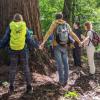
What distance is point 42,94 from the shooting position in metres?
8.41

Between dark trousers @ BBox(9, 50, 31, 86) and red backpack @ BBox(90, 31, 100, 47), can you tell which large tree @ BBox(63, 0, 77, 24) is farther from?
dark trousers @ BBox(9, 50, 31, 86)

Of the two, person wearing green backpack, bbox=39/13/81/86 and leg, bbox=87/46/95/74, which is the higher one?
person wearing green backpack, bbox=39/13/81/86

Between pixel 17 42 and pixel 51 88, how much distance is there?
1557 mm

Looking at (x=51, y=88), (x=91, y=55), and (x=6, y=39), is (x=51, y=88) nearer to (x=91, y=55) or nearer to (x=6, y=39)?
(x=6, y=39)

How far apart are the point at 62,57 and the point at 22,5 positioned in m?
1.81

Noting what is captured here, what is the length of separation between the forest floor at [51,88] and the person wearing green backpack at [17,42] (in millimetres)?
271

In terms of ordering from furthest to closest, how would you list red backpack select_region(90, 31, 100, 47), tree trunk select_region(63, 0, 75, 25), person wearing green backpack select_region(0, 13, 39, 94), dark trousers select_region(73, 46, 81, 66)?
tree trunk select_region(63, 0, 75, 25) → dark trousers select_region(73, 46, 81, 66) → red backpack select_region(90, 31, 100, 47) → person wearing green backpack select_region(0, 13, 39, 94)

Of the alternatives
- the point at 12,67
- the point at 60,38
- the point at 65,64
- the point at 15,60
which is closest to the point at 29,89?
the point at 12,67

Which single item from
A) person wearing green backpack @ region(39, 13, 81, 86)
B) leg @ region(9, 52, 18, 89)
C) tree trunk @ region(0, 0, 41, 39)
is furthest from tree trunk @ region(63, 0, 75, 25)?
leg @ region(9, 52, 18, 89)

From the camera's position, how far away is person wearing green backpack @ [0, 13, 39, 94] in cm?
822

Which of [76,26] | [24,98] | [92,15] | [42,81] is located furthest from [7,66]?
[92,15]

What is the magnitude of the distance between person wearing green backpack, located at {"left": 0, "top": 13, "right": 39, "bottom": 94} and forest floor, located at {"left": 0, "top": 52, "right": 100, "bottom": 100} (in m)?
0.27

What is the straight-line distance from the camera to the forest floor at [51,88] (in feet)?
27.3

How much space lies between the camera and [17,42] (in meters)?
8.21
